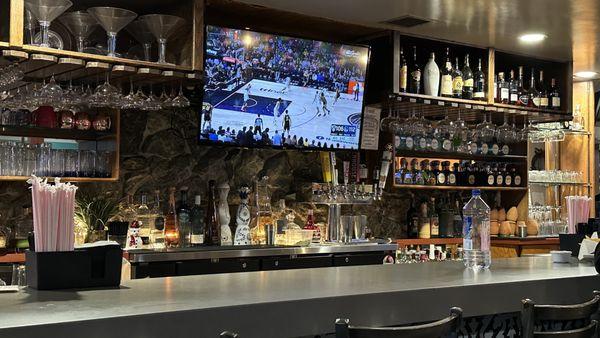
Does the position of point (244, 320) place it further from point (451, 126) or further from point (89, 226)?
point (451, 126)

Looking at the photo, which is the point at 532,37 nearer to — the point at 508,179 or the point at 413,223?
the point at 508,179

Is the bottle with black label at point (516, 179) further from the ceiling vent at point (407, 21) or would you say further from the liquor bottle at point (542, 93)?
the ceiling vent at point (407, 21)

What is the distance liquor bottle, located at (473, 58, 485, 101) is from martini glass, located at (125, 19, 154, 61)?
9.71 ft

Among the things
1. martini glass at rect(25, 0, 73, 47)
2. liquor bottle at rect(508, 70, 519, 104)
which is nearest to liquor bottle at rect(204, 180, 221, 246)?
martini glass at rect(25, 0, 73, 47)

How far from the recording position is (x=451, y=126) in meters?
6.24

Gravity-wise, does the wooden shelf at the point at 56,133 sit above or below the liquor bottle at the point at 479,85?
below

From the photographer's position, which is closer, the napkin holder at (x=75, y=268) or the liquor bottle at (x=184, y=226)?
the napkin holder at (x=75, y=268)

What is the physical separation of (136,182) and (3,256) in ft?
3.53

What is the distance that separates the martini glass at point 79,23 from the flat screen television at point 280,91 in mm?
785

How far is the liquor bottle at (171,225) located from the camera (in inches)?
202

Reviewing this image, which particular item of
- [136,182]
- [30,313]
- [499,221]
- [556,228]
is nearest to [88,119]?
[136,182]

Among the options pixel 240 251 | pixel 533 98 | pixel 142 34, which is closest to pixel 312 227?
pixel 240 251

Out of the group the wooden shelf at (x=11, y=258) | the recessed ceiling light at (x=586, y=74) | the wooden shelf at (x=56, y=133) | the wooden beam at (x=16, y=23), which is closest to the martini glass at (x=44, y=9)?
the wooden beam at (x=16, y=23)

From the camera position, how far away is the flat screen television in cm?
501
